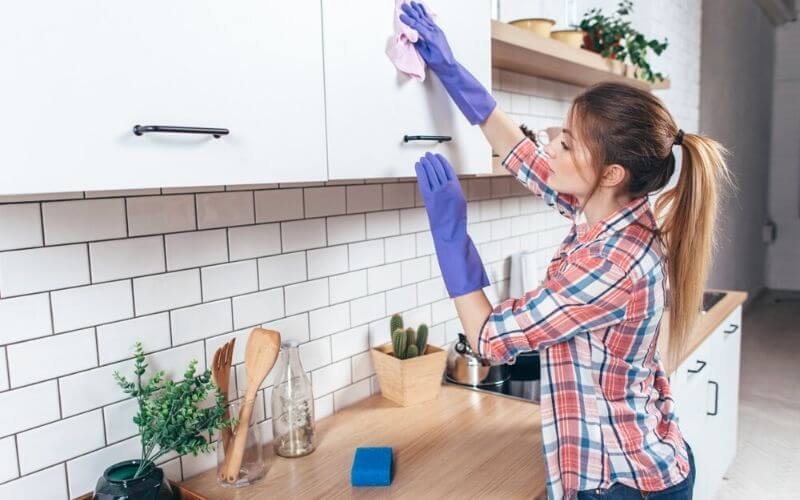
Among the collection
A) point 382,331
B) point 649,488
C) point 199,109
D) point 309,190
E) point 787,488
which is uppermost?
point 199,109

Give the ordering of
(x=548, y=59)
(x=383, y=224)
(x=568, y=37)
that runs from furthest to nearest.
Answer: (x=568, y=37) < (x=548, y=59) < (x=383, y=224)

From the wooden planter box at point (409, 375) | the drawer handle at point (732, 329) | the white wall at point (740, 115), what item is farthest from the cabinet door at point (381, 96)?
the white wall at point (740, 115)

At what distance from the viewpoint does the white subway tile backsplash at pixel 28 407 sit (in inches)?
43.6


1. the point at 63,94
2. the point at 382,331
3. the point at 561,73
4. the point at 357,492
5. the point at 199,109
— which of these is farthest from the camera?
the point at 561,73

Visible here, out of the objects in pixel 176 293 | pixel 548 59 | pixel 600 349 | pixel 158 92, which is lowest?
pixel 600 349

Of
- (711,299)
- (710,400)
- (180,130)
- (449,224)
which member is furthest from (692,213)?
(711,299)

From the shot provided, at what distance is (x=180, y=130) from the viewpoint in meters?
0.88

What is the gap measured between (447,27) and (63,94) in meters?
0.87

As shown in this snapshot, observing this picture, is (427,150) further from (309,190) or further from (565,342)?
(565,342)

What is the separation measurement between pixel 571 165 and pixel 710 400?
1650 millimetres

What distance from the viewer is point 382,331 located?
1.89m

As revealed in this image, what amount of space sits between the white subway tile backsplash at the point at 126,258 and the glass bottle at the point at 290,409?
35 cm

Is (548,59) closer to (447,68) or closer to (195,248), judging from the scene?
(447,68)

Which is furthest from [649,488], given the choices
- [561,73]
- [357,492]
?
[561,73]
